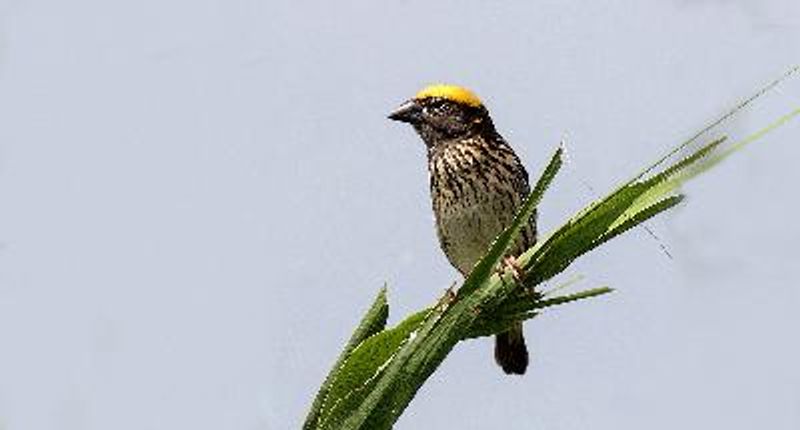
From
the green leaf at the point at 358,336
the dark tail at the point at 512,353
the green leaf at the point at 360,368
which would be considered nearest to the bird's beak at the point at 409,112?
the dark tail at the point at 512,353

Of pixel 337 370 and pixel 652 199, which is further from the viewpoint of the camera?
pixel 337 370

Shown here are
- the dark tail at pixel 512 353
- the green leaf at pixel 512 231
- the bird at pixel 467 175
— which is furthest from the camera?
the dark tail at pixel 512 353

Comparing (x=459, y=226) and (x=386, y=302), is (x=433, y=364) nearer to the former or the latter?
(x=386, y=302)

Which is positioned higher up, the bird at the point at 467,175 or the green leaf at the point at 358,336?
the bird at the point at 467,175

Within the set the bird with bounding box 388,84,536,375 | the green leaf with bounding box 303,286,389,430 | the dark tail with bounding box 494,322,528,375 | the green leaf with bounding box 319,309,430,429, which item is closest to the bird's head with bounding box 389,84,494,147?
the bird with bounding box 388,84,536,375

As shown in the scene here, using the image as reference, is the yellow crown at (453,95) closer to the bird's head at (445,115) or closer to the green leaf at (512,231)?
the bird's head at (445,115)

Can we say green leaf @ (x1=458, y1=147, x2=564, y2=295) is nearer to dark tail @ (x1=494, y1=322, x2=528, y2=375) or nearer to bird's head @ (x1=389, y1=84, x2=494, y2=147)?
dark tail @ (x1=494, y1=322, x2=528, y2=375)

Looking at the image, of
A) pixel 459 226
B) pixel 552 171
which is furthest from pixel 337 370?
pixel 459 226

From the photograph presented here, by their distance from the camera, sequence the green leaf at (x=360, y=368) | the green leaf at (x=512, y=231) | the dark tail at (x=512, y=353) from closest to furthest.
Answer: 1. the green leaf at (x=512, y=231)
2. the green leaf at (x=360, y=368)
3. the dark tail at (x=512, y=353)
